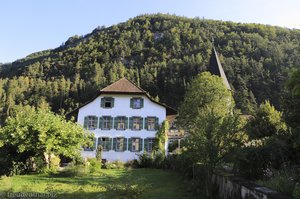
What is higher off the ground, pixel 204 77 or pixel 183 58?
pixel 183 58

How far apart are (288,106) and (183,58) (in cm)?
10722

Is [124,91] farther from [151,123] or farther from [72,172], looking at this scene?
[72,172]

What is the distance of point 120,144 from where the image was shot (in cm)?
3266

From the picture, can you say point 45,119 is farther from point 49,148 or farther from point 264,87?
point 264,87

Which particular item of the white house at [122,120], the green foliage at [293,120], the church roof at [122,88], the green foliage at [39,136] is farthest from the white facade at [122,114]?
the green foliage at [293,120]

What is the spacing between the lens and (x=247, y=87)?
8806 centimetres

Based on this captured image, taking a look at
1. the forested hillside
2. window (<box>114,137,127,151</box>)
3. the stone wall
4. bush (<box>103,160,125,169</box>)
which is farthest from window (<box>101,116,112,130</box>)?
the forested hillside

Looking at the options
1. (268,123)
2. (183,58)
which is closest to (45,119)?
(268,123)

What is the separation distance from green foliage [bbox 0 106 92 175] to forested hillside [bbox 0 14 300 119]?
57458 mm

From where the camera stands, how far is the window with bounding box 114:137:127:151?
32.5 metres

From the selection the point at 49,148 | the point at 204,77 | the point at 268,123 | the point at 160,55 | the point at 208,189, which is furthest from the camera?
the point at 160,55

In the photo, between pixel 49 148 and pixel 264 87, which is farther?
pixel 264 87

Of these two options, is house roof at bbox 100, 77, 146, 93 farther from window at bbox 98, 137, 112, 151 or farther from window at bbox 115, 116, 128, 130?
window at bbox 98, 137, 112, 151

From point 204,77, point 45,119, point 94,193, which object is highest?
point 204,77
